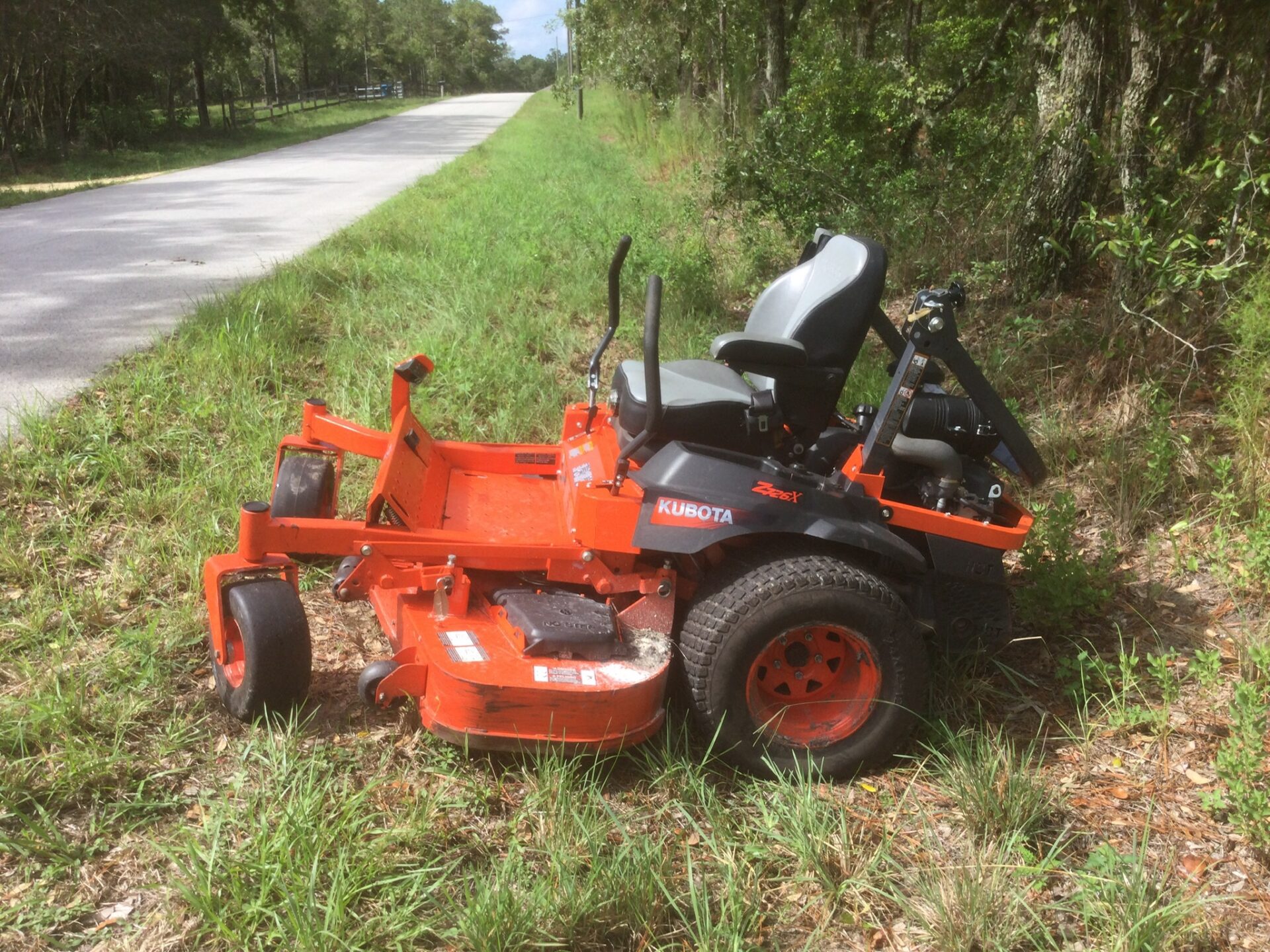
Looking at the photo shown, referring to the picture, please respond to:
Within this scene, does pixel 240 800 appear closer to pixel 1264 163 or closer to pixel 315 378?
pixel 315 378

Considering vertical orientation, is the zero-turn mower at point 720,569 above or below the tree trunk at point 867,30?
below

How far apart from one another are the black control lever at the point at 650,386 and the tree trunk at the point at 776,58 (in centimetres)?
797

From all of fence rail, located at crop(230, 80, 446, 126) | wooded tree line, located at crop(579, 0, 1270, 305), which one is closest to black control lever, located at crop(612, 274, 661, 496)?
wooded tree line, located at crop(579, 0, 1270, 305)

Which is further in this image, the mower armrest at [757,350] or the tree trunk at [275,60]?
the tree trunk at [275,60]

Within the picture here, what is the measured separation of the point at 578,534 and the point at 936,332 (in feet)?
4.08

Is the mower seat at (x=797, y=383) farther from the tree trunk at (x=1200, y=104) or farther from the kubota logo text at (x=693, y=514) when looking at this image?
the tree trunk at (x=1200, y=104)

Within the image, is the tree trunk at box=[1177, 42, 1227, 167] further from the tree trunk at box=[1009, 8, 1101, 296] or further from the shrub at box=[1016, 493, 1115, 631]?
the shrub at box=[1016, 493, 1115, 631]

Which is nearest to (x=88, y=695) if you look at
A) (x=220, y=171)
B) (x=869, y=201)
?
(x=869, y=201)

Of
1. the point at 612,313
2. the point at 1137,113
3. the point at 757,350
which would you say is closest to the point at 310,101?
the point at 1137,113

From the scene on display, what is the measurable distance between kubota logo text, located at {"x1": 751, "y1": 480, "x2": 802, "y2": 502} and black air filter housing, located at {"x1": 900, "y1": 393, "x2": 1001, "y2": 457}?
0.50 meters

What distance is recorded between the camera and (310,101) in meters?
48.5

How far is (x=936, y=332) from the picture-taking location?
9.30ft

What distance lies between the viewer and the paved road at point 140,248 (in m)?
5.27

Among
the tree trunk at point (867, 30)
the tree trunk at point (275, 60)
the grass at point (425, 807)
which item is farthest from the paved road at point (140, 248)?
the tree trunk at point (275, 60)
